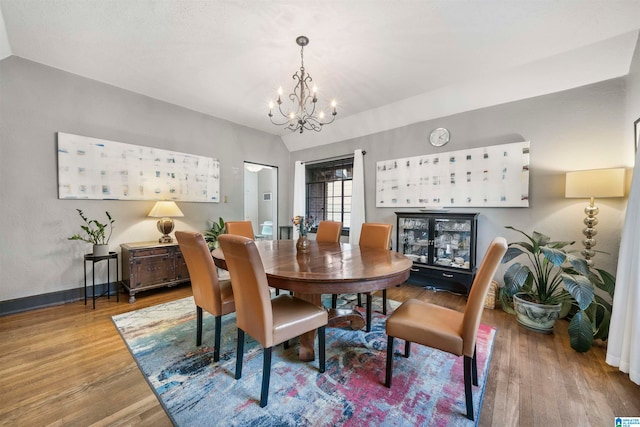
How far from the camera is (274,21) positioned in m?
2.04

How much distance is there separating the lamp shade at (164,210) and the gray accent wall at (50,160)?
0.29 meters

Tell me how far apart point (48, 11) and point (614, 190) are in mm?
5080

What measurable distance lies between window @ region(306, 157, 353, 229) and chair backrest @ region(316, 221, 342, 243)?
138 centimetres

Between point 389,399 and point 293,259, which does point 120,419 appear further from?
point 389,399

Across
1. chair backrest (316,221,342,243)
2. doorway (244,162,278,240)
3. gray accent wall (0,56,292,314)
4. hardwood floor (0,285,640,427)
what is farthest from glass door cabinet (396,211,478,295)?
doorway (244,162,278,240)

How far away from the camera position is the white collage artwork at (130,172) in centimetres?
293

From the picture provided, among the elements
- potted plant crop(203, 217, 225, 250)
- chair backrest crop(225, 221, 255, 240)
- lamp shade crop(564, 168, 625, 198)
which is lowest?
potted plant crop(203, 217, 225, 250)

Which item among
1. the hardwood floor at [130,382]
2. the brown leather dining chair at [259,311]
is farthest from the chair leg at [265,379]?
the hardwood floor at [130,382]

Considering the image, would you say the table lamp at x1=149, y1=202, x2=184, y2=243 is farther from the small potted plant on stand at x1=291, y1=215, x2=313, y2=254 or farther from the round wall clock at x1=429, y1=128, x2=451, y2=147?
the round wall clock at x1=429, y1=128, x2=451, y2=147

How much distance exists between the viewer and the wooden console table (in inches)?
119

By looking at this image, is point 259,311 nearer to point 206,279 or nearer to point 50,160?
point 206,279

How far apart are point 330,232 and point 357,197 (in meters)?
1.43

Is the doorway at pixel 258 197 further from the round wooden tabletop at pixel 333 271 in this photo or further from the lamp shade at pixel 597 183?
the lamp shade at pixel 597 183

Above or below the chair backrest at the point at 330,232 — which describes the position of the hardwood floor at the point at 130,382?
below
